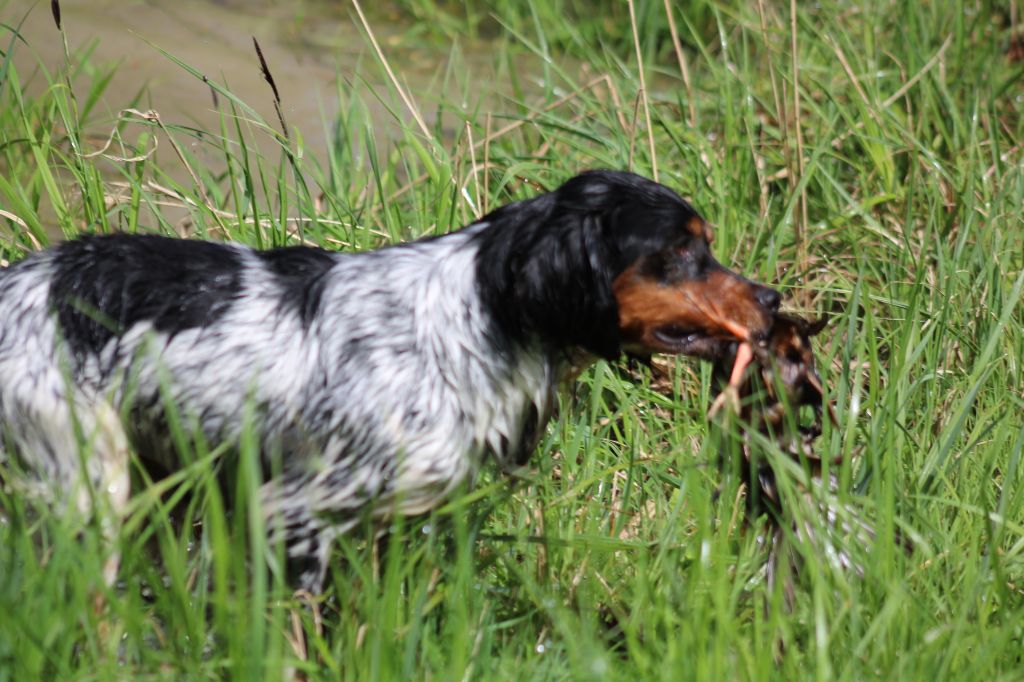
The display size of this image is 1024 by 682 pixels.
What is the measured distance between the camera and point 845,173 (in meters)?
4.97

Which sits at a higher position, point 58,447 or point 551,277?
point 551,277

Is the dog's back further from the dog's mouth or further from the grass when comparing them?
the dog's mouth

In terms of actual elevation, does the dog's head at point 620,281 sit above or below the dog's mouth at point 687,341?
above

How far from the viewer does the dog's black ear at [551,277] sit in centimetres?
269

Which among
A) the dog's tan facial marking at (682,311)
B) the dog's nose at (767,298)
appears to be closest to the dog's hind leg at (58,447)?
the dog's tan facial marking at (682,311)

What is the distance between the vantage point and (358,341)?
2746 mm

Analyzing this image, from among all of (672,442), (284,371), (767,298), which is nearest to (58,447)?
(284,371)

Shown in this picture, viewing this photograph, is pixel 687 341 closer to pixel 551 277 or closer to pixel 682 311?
pixel 682 311

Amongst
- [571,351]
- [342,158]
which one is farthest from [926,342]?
[342,158]

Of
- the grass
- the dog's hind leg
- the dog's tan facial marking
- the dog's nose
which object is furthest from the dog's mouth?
the dog's hind leg

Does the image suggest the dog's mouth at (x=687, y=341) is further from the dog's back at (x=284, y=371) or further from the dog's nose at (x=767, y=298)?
the dog's back at (x=284, y=371)

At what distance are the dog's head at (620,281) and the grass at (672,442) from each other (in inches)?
12.0

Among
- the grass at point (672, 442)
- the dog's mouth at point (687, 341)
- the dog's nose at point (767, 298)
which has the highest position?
the dog's nose at point (767, 298)

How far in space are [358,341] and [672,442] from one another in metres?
1.18
